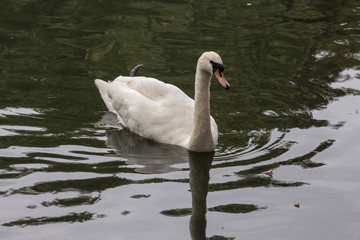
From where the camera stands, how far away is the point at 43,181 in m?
8.84

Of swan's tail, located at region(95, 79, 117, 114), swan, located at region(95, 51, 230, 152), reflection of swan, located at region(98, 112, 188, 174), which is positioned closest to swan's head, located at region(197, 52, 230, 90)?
swan, located at region(95, 51, 230, 152)

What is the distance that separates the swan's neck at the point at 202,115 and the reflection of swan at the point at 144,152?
0.89ft

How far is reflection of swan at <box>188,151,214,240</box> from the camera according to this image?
7777mm

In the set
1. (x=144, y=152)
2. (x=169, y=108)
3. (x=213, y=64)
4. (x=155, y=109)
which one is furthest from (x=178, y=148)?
(x=213, y=64)

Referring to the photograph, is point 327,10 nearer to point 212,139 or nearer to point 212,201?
point 212,139

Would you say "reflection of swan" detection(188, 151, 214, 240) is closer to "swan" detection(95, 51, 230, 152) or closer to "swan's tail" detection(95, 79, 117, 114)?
"swan" detection(95, 51, 230, 152)

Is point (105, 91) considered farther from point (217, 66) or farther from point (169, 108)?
point (217, 66)

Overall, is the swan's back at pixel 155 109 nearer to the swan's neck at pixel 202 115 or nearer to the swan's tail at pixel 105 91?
the swan's tail at pixel 105 91

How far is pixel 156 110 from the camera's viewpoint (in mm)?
10492

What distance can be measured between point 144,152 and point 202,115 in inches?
35.3

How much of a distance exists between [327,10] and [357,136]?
6.74m

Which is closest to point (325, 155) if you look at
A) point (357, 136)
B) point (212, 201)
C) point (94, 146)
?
point (357, 136)

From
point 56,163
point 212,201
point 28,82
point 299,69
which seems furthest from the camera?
point 299,69

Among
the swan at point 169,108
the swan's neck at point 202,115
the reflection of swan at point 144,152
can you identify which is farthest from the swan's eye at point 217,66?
the reflection of swan at point 144,152
